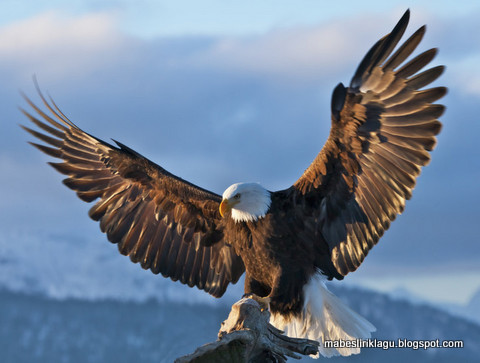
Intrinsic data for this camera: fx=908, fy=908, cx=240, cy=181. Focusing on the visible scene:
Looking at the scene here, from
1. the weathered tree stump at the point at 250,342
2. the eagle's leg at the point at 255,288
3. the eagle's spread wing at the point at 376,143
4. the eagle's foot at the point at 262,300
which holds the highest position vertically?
the eagle's spread wing at the point at 376,143

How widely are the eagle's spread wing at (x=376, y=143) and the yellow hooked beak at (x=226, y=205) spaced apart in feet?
1.79

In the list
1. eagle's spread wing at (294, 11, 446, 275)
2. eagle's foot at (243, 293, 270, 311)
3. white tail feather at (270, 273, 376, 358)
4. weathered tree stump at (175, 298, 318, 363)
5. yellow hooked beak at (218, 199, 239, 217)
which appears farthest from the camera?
white tail feather at (270, 273, 376, 358)

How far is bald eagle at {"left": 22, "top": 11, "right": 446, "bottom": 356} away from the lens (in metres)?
6.95

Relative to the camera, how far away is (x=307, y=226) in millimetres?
7480

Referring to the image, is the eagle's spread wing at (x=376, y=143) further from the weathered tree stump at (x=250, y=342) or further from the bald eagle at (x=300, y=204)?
the weathered tree stump at (x=250, y=342)

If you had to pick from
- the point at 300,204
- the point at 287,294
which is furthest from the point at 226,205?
the point at 287,294

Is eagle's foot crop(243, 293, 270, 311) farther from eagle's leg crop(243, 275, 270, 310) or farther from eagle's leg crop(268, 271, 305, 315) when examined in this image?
eagle's leg crop(243, 275, 270, 310)

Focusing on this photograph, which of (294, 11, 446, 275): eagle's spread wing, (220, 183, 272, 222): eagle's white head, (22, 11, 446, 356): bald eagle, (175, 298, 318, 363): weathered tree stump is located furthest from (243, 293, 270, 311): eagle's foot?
(294, 11, 446, 275): eagle's spread wing

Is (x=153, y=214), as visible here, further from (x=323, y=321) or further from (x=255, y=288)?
(x=323, y=321)

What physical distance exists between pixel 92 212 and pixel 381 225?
288cm

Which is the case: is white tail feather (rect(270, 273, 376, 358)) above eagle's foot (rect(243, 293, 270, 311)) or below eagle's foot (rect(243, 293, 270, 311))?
above

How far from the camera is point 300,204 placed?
7.46 metres

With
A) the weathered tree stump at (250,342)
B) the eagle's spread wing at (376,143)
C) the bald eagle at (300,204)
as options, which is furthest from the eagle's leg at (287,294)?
the weathered tree stump at (250,342)

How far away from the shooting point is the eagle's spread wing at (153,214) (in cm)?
827
